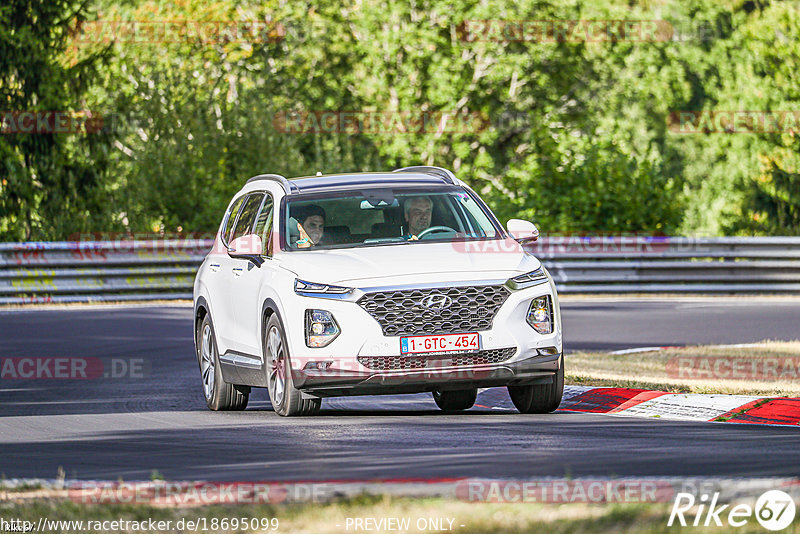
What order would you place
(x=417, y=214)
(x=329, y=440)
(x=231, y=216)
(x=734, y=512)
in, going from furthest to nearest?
(x=231, y=216) → (x=417, y=214) → (x=329, y=440) → (x=734, y=512)

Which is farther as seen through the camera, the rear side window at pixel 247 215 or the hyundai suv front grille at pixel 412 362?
the rear side window at pixel 247 215

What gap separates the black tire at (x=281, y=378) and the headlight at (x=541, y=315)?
1.66 metres

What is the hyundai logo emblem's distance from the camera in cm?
1120

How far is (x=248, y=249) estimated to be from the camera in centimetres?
1237

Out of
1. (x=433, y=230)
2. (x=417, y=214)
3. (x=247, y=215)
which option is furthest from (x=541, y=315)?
(x=247, y=215)

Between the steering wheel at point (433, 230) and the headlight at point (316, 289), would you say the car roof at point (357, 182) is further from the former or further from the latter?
the headlight at point (316, 289)

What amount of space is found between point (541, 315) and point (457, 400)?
1836mm

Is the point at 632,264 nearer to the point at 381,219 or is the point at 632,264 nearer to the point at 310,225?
the point at 381,219

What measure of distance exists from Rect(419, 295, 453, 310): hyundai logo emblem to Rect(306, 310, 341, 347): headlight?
2.05 ft

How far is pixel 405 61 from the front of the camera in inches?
2002

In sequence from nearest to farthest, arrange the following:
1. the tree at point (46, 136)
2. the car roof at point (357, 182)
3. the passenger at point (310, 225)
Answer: the passenger at point (310, 225) → the car roof at point (357, 182) → the tree at point (46, 136)

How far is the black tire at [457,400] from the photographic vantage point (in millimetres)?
13085

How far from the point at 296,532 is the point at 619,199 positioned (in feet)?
95.4

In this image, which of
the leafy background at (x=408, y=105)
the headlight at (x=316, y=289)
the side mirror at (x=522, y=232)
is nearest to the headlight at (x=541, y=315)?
the side mirror at (x=522, y=232)
